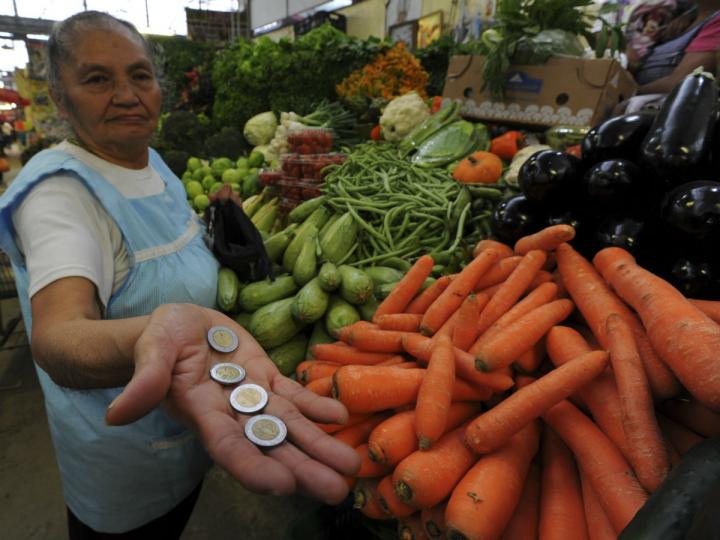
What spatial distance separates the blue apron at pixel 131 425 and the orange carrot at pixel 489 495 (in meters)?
0.95

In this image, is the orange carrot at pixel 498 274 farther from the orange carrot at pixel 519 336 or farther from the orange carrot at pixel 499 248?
the orange carrot at pixel 519 336

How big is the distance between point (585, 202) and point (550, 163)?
0.17 m

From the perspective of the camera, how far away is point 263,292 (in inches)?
69.6

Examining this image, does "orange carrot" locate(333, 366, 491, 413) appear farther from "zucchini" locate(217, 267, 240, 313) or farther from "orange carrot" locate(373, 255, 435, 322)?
"zucchini" locate(217, 267, 240, 313)

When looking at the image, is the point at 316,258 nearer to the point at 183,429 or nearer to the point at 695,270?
the point at 183,429

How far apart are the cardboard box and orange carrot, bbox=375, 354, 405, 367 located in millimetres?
2288

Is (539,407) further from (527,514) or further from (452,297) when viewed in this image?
(452,297)

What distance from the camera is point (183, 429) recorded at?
1.34 m

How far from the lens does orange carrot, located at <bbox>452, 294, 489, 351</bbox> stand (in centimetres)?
108

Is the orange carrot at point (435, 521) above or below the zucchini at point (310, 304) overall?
below

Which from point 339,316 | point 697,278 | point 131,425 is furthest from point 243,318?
point 697,278

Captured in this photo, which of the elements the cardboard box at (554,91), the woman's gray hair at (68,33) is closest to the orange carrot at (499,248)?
the woman's gray hair at (68,33)

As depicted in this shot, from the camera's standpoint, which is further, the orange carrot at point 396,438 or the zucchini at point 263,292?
the zucchini at point 263,292

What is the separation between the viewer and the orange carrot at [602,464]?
706mm
